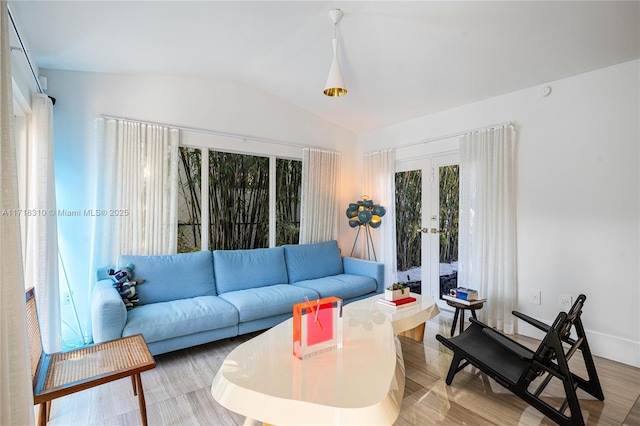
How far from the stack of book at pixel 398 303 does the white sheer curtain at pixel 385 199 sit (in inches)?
68.1

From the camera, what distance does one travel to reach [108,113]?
3.23 m

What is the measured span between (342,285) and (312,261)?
1.96 feet

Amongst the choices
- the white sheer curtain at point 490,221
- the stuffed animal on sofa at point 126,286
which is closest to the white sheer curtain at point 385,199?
the white sheer curtain at point 490,221

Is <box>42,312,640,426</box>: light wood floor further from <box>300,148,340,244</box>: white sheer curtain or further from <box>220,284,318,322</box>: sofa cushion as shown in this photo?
<box>300,148,340,244</box>: white sheer curtain

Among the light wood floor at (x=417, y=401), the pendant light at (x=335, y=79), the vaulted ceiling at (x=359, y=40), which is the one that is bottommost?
the light wood floor at (x=417, y=401)

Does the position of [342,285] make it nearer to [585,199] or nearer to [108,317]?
[108,317]

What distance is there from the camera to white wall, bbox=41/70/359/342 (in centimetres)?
305

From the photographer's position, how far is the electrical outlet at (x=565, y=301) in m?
3.04

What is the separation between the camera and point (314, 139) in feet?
15.5

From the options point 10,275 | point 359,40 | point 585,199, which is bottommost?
point 10,275

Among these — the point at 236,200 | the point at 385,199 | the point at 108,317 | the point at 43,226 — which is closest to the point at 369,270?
the point at 385,199

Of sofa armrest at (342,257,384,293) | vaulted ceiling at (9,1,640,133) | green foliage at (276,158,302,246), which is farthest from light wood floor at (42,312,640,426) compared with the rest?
vaulted ceiling at (9,1,640,133)

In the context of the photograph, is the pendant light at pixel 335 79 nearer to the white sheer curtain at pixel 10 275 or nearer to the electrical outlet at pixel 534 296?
the white sheer curtain at pixel 10 275

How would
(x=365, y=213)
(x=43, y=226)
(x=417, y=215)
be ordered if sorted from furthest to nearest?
(x=365, y=213)
(x=417, y=215)
(x=43, y=226)
